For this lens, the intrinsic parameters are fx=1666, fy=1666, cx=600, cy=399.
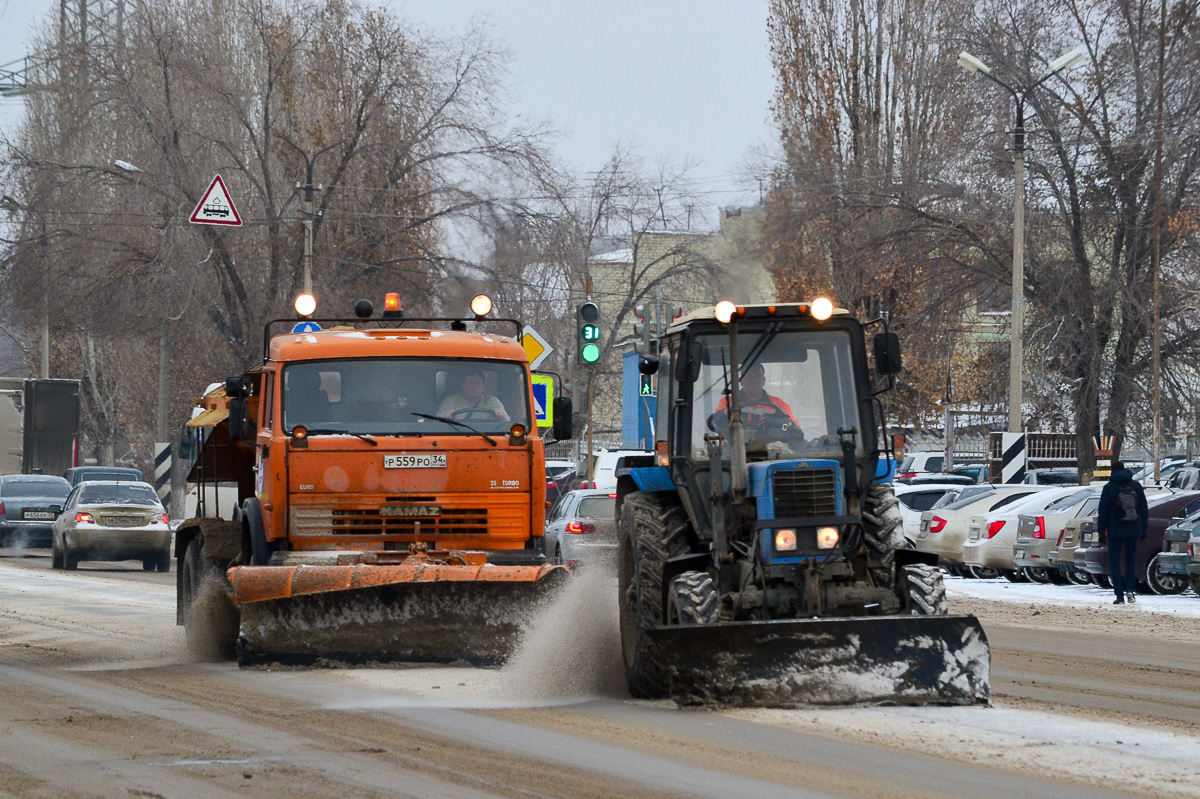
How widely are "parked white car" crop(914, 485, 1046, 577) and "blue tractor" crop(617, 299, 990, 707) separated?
1718 cm

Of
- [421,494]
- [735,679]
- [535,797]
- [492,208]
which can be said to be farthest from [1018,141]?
[535,797]

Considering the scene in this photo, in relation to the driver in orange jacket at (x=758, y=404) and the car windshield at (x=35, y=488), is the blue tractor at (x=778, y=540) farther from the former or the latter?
the car windshield at (x=35, y=488)

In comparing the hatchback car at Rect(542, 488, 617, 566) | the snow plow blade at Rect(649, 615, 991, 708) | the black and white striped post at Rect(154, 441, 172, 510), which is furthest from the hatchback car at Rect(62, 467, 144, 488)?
the snow plow blade at Rect(649, 615, 991, 708)

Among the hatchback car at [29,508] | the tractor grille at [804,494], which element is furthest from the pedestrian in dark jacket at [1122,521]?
the hatchback car at [29,508]

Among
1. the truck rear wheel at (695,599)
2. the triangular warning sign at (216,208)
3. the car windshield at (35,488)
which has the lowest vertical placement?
the truck rear wheel at (695,599)

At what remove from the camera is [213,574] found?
44.3 ft

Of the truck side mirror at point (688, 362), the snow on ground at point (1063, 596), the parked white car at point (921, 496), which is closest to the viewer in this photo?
the truck side mirror at point (688, 362)

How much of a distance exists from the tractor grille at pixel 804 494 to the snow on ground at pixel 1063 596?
1040 cm

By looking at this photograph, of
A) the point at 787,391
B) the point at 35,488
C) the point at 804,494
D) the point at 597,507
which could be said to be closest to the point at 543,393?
the point at 597,507

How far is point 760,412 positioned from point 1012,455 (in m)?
20.6

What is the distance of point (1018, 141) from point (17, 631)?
64.6ft

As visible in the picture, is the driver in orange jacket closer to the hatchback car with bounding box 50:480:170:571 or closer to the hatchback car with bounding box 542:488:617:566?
the hatchback car with bounding box 542:488:617:566

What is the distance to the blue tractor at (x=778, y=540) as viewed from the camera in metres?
9.20

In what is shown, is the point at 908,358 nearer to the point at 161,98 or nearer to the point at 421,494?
the point at 161,98
